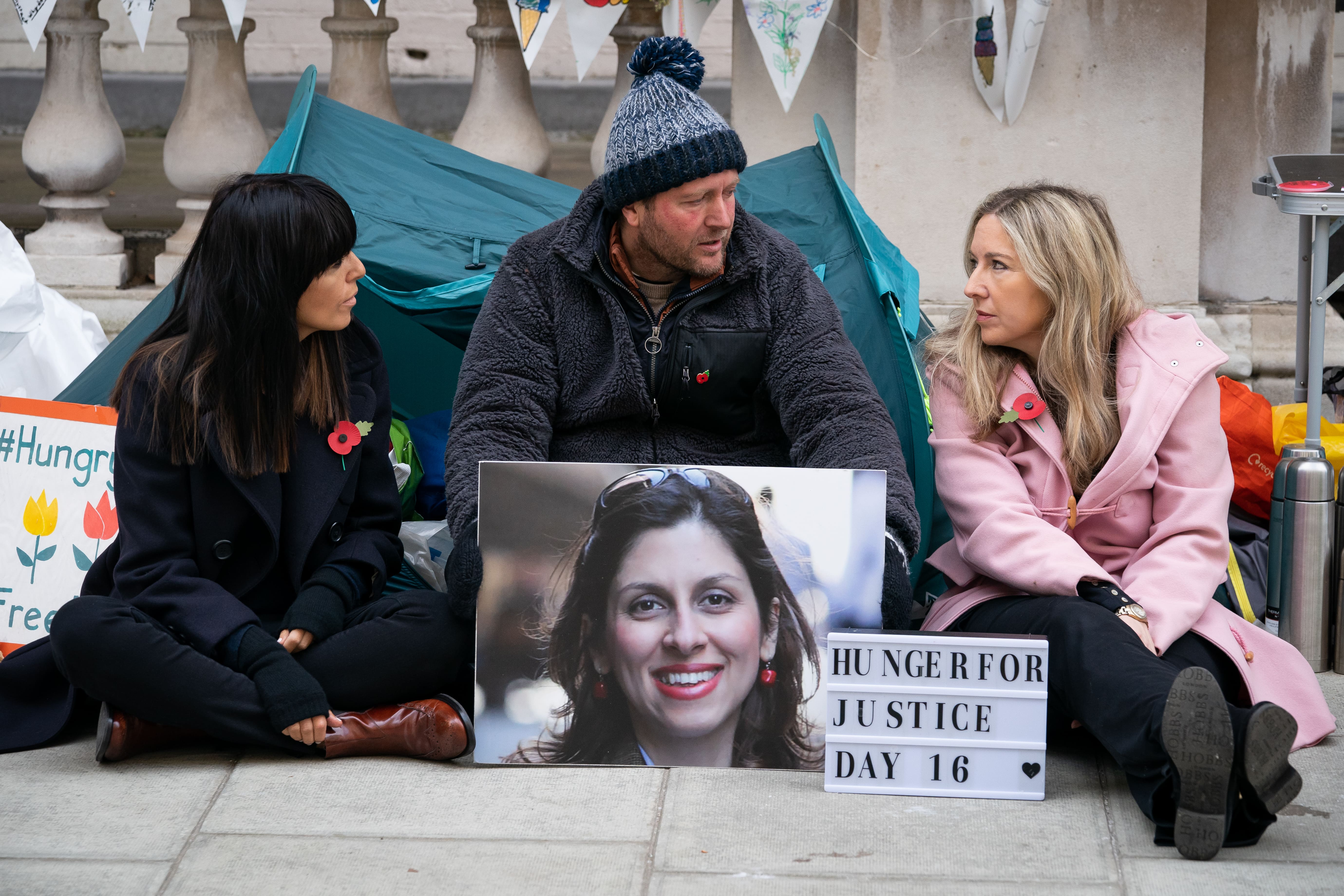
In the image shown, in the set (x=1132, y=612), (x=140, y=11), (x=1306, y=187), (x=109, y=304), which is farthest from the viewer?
(x=109, y=304)

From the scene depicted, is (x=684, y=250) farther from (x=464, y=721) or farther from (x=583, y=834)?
(x=583, y=834)

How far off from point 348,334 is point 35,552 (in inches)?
34.5

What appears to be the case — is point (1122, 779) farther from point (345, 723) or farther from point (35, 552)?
point (35, 552)

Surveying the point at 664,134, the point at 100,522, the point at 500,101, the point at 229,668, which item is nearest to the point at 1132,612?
the point at 664,134

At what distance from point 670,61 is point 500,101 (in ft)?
5.52

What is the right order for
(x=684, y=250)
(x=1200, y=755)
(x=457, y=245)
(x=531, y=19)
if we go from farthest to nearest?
(x=531, y=19) < (x=457, y=245) < (x=684, y=250) < (x=1200, y=755)

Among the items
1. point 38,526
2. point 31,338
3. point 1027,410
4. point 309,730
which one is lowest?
point 309,730

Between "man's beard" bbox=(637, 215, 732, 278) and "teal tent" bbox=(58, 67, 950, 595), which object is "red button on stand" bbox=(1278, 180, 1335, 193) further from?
"man's beard" bbox=(637, 215, 732, 278)

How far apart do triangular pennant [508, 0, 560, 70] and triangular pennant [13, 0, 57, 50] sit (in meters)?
1.20

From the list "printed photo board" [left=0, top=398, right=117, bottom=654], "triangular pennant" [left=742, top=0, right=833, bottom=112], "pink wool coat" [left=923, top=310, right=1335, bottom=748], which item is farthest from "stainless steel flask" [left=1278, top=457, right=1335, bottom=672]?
"printed photo board" [left=0, top=398, right=117, bottom=654]

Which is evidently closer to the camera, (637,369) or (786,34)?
(637,369)

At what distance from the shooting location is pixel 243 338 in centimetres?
260

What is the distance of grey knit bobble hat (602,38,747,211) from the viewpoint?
2.59m

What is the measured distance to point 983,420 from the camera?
8.93ft
